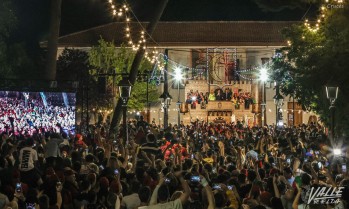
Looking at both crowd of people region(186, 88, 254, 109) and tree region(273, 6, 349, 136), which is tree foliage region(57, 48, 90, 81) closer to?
crowd of people region(186, 88, 254, 109)

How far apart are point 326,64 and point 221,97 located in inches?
1240

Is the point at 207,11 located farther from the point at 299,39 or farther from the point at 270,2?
the point at 299,39

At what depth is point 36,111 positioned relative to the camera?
1070 inches

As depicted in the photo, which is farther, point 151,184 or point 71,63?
point 71,63

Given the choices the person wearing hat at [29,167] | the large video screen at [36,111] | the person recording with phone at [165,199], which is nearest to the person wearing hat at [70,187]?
the person wearing hat at [29,167]

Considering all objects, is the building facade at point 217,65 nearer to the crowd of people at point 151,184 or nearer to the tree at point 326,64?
the tree at point 326,64

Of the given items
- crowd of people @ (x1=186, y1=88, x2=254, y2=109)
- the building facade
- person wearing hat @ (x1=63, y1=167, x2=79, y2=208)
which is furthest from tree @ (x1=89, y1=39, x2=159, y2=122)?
person wearing hat @ (x1=63, y1=167, x2=79, y2=208)

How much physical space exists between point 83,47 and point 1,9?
517 inches

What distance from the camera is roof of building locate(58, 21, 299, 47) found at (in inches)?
2070

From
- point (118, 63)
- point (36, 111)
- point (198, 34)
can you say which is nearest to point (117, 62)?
point (118, 63)

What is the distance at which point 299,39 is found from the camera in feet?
78.9

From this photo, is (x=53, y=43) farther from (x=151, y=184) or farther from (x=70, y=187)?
(x=151, y=184)

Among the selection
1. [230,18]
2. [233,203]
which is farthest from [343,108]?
[230,18]

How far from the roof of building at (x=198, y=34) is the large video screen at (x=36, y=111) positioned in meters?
22.7
